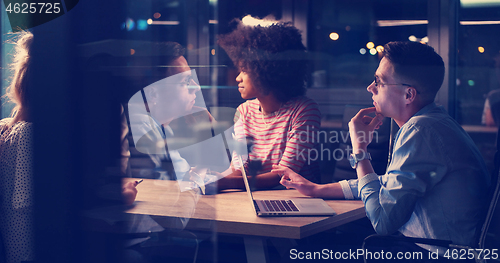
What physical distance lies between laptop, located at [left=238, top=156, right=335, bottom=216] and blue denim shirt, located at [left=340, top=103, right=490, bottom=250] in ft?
0.66

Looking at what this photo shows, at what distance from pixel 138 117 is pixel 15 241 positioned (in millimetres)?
705

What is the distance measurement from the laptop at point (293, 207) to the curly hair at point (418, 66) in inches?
22.2

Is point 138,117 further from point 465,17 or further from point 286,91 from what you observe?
point 465,17

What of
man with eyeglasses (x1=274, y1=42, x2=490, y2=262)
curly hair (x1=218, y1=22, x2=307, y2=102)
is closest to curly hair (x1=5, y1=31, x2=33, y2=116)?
curly hair (x1=218, y1=22, x2=307, y2=102)

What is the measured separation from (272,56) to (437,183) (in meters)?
1.17

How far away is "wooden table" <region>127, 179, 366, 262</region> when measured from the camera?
1129mm

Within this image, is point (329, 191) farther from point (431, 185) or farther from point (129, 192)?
point (129, 192)

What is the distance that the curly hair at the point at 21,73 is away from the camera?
143cm

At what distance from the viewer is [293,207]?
4.22 feet

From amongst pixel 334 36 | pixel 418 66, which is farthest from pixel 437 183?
pixel 334 36

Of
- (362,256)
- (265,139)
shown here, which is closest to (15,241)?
(265,139)

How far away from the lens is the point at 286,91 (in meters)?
2.05
